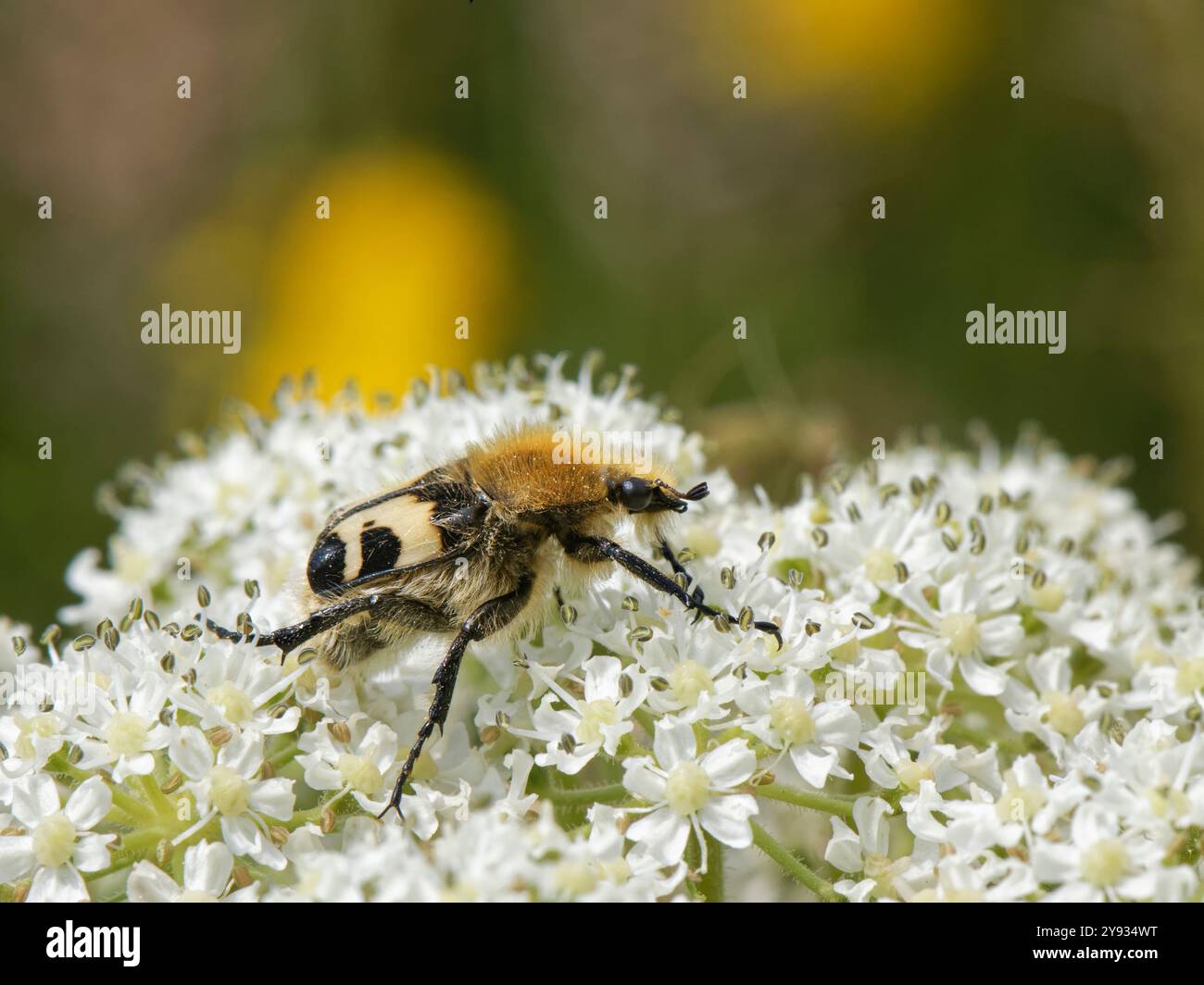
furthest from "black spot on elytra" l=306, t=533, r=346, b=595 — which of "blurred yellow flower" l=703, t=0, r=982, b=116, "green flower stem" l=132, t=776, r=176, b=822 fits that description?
"blurred yellow flower" l=703, t=0, r=982, b=116

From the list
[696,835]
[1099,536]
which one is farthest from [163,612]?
[1099,536]

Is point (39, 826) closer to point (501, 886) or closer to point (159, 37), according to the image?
point (501, 886)

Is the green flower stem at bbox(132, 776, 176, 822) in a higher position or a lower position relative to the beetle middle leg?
lower

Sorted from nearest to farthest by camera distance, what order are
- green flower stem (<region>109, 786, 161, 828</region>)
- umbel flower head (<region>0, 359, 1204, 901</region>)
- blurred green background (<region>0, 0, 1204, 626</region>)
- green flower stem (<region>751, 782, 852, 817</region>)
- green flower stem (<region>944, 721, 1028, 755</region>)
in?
umbel flower head (<region>0, 359, 1204, 901</region>)
green flower stem (<region>109, 786, 161, 828</region>)
green flower stem (<region>751, 782, 852, 817</region>)
green flower stem (<region>944, 721, 1028, 755</region>)
blurred green background (<region>0, 0, 1204, 626</region>)

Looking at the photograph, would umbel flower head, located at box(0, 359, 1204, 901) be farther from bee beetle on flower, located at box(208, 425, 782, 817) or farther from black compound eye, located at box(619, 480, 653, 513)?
black compound eye, located at box(619, 480, 653, 513)

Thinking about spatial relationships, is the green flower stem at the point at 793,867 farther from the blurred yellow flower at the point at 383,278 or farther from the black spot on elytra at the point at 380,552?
the blurred yellow flower at the point at 383,278

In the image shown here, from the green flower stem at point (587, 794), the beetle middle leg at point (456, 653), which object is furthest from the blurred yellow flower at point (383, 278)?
the green flower stem at point (587, 794)
